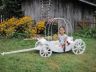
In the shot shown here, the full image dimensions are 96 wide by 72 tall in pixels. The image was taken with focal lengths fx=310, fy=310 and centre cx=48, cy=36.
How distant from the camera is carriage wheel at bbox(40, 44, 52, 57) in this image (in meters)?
12.4

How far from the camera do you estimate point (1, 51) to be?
43.8 feet

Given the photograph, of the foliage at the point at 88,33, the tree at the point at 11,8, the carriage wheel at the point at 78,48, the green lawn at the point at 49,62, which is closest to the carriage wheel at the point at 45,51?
the green lawn at the point at 49,62

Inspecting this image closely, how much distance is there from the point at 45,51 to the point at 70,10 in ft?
30.3

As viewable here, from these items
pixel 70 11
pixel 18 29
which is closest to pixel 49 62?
pixel 18 29

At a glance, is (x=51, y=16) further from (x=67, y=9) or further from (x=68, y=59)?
(x=68, y=59)

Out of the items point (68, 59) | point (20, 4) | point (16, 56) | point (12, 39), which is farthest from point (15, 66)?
point (20, 4)

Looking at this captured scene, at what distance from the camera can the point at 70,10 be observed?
21.2m

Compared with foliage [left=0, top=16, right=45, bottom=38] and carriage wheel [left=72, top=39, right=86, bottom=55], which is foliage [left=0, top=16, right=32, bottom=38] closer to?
foliage [left=0, top=16, right=45, bottom=38]

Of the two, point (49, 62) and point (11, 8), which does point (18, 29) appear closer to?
point (11, 8)

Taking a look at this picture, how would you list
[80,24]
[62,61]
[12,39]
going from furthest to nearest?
[80,24]
[12,39]
[62,61]

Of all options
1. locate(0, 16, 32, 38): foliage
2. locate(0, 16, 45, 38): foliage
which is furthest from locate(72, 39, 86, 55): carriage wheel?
locate(0, 16, 32, 38): foliage

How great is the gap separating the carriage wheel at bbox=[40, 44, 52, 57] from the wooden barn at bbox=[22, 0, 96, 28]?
885 cm

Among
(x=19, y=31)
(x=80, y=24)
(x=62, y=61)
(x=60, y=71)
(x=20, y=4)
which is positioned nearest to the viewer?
(x=60, y=71)

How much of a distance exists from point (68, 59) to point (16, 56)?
2045 mm
